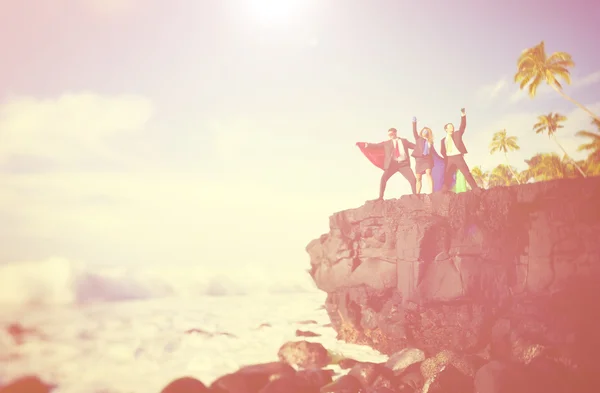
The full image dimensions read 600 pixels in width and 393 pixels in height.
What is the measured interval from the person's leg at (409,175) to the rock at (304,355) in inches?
271

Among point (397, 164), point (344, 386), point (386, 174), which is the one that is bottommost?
point (344, 386)

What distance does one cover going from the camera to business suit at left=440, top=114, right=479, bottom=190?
14.4 m

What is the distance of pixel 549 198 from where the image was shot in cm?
1259

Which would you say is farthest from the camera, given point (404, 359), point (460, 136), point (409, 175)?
point (409, 175)

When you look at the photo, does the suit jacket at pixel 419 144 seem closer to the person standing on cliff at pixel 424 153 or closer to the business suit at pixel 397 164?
the person standing on cliff at pixel 424 153

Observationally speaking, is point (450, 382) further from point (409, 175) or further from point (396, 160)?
point (396, 160)

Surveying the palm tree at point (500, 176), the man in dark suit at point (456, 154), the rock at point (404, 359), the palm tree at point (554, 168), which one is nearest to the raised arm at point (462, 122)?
the man in dark suit at point (456, 154)

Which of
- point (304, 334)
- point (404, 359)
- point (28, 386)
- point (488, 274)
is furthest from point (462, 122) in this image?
point (28, 386)

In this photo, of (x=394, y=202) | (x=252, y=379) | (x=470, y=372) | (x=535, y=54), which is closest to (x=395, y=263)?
(x=394, y=202)

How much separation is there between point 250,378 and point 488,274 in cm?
827

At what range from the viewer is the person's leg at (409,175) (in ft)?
50.4

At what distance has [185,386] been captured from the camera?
11344 mm

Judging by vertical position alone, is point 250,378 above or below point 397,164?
below

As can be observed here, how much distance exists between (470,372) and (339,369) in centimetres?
408
